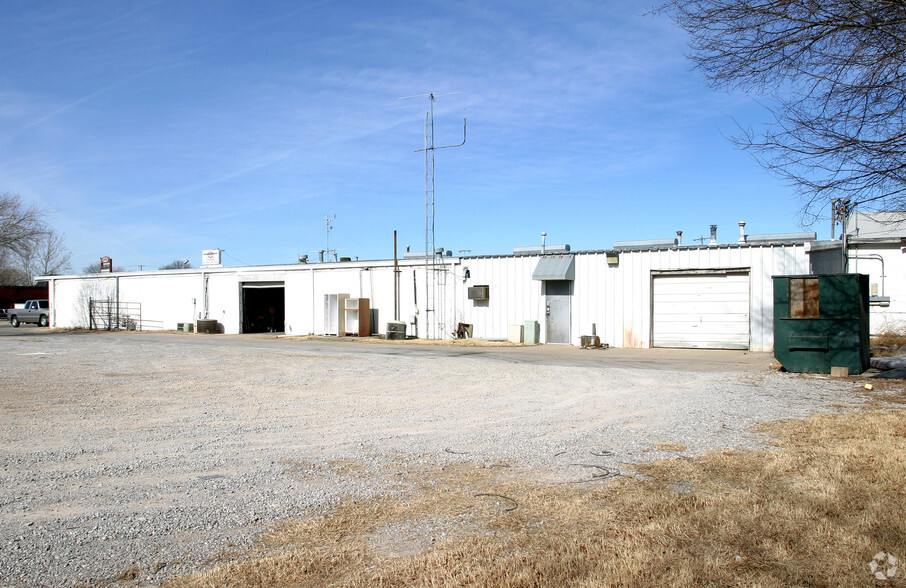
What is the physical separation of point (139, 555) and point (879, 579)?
442 cm

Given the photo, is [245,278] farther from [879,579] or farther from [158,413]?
[879,579]

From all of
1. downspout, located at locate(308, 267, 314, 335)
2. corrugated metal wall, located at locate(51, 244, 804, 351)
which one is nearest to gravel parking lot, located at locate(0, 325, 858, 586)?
corrugated metal wall, located at locate(51, 244, 804, 351)

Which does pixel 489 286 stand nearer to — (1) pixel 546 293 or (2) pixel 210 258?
(1) pixel 546 293

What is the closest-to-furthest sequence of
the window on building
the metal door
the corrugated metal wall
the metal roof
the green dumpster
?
1. the green dumpster
2. the window on building
3. the corrugated metal wall
4. the metal roof
5. the metal door

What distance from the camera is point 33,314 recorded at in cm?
4612

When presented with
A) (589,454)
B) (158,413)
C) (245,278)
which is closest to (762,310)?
(589,454)

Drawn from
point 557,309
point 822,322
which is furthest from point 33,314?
point 822,322

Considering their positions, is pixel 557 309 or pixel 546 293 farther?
pixel 546 293

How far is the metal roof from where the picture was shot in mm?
24391

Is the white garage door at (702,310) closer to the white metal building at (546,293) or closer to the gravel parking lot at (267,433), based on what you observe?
the white metal building at (546,293)

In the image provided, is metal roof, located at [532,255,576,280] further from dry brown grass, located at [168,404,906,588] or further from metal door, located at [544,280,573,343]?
dry brown grass, located at [168,404,906,588]

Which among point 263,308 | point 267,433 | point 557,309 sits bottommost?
point 267,433

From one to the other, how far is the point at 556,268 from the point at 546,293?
122 cm

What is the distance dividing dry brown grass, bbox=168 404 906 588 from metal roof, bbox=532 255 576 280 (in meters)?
17.9
